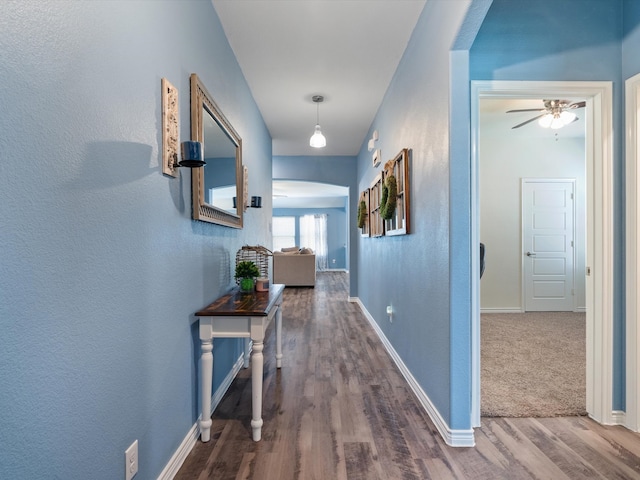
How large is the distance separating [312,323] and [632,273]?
10.8ft

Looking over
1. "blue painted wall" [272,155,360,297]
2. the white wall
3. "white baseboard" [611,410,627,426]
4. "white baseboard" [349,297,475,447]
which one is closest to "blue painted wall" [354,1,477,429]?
"white baseboard" [349,297,475,447]

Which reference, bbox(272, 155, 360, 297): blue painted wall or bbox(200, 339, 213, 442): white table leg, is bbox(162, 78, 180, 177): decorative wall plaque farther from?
bbox(272, 155, 360, 297): blue painted wall

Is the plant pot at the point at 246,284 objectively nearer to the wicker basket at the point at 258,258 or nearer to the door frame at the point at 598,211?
the wicker basket at the point at 258,258

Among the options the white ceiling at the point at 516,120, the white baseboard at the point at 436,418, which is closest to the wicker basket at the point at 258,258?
the white baseboard at the point at 436,418

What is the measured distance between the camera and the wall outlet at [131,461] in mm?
1180

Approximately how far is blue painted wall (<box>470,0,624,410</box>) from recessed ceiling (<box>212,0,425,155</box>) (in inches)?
23.2

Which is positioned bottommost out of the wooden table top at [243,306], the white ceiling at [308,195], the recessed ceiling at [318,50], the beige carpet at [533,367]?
the beige carpet at [533,367]

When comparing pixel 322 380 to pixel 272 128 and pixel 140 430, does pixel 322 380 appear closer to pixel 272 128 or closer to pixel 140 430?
pixel 140 430

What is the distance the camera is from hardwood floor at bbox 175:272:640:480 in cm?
161

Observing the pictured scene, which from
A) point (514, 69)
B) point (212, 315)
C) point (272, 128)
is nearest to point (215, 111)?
point (212, 315)

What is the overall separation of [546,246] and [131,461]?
18.5ft

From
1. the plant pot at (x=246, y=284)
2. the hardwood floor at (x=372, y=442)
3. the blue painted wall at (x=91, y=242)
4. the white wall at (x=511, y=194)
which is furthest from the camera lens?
the white wall at (x=511, y=194)

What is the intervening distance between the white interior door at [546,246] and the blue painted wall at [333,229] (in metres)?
7.64

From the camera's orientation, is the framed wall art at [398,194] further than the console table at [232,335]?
Yes
